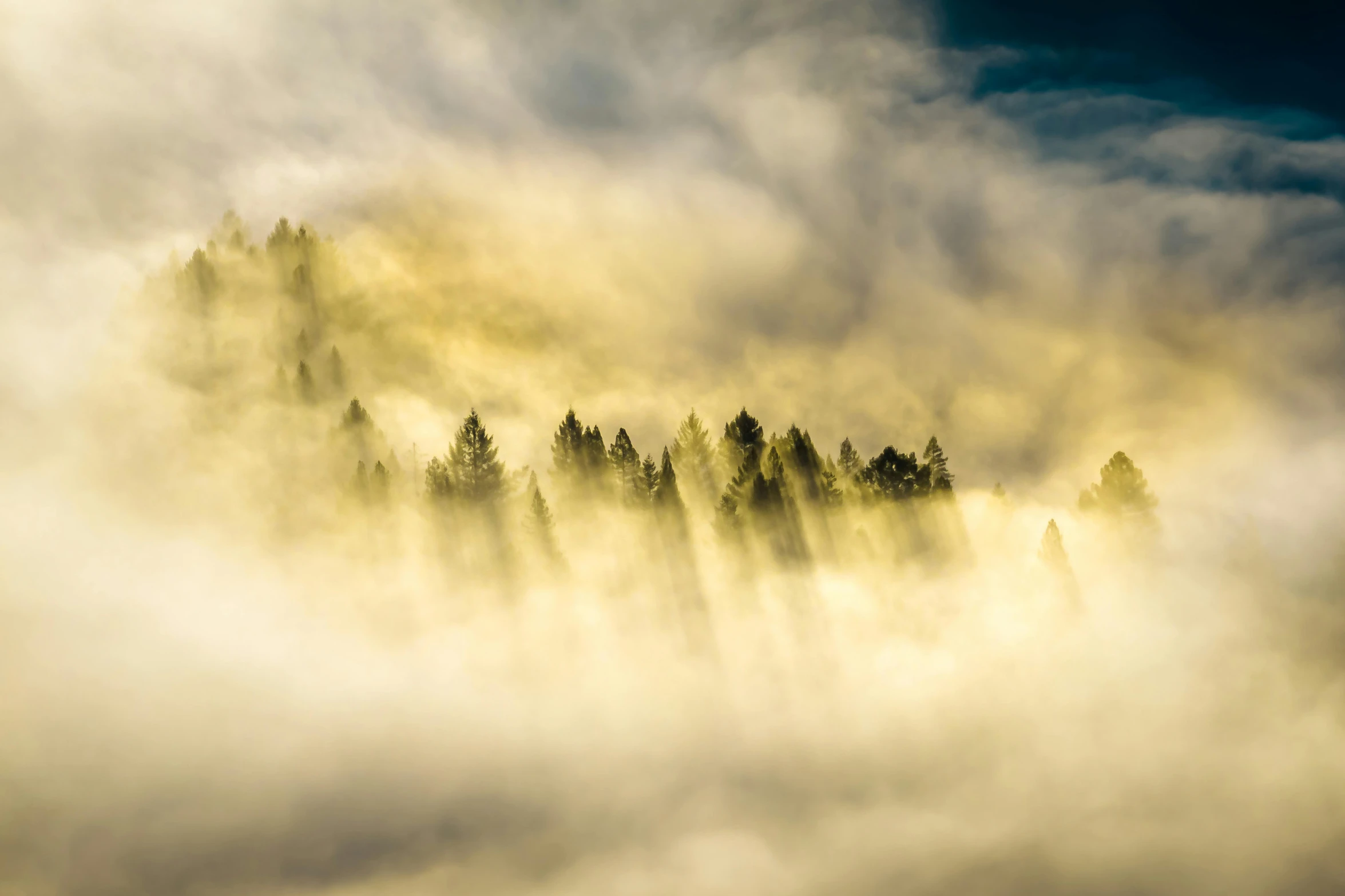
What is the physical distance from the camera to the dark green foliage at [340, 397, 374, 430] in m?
133

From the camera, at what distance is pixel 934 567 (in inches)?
6127

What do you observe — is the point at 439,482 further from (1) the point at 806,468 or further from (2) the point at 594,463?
(1) the point at 806,468

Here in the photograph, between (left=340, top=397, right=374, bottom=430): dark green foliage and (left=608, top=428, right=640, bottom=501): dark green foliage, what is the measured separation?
3219 cm

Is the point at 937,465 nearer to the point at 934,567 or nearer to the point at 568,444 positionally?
the point at 934,567

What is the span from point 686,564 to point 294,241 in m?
71.8

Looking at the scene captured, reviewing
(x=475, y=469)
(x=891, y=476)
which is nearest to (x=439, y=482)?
(x=475, y=469)

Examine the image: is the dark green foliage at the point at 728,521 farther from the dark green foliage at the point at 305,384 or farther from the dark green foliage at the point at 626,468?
the dark green foliage at the point at 305,384

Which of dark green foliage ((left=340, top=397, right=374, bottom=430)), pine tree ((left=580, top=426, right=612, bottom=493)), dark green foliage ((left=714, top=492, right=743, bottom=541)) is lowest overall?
dark green foliage ((left=714, top=492, right=743, bottom=541))

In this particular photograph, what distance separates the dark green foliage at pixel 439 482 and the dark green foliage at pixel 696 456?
3154 cm

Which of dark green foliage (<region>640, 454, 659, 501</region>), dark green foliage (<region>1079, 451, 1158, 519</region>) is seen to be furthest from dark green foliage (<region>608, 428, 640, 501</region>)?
dark green foliage (<region>1079, 451, 1158, 519</region>)

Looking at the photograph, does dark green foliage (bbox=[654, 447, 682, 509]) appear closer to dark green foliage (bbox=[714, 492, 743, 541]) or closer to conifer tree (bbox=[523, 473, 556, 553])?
dark green foliage (bbox=[714, 492, 743, 541])

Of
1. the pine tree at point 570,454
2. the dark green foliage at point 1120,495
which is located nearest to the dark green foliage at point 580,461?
the pine tree at point 570,454

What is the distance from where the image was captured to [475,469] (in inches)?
4938

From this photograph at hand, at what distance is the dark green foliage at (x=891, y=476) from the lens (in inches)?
5960
